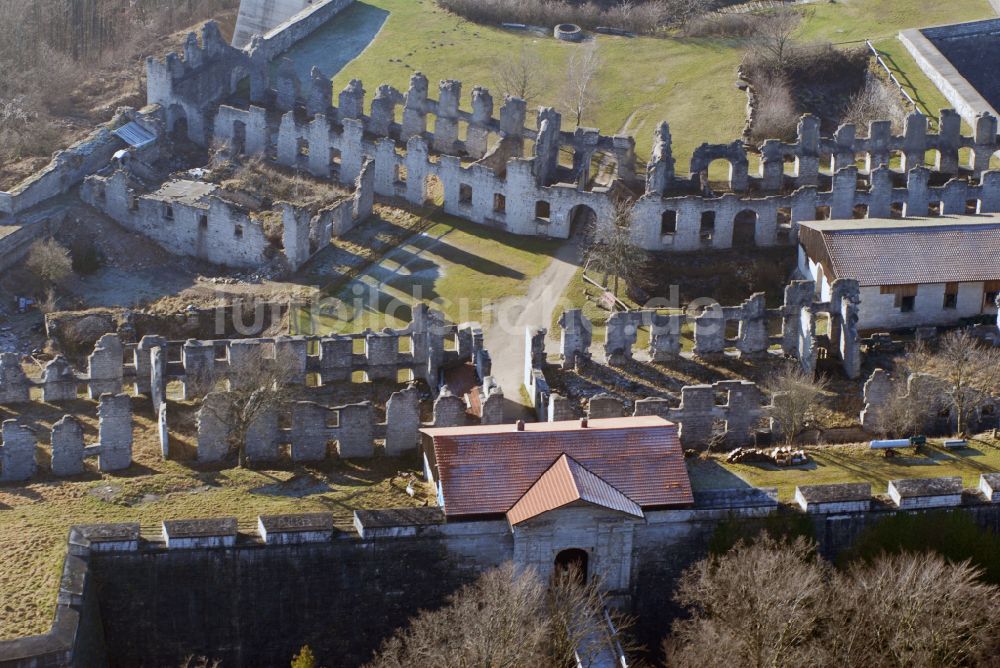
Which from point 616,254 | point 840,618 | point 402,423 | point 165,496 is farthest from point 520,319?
point 840,618

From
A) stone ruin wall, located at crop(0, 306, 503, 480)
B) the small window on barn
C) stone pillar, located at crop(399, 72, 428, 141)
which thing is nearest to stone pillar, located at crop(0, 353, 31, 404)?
stone ruin wall, located at crop(0, 306, 503, 480)

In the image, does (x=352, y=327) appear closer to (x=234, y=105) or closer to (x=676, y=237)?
(x=676, y=237)

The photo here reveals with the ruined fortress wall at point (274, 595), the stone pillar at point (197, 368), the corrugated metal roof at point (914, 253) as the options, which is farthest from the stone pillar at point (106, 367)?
the corrugated metal roof at point (914, 253)

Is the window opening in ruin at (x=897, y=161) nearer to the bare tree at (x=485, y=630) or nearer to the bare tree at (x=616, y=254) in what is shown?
the bare tree at (x=616, y=254)

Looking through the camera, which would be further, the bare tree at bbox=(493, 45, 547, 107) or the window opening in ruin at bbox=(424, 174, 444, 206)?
the bare tree at bbox=(493, 45, 547, 107)

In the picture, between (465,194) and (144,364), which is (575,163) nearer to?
(465,194)

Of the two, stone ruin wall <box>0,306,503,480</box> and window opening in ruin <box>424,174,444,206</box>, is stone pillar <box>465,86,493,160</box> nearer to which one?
window opening in ruin <box>424,174,444,206</box>
